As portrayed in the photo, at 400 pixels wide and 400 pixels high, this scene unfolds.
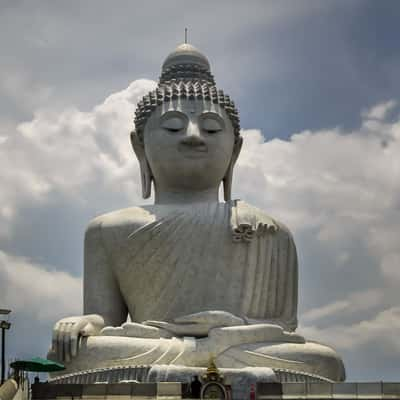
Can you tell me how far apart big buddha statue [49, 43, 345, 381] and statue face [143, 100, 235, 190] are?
2 centimetres

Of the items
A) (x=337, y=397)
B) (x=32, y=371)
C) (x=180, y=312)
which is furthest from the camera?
(x=180, y=312)

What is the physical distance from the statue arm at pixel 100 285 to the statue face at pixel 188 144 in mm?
1698

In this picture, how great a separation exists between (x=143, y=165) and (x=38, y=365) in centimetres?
542

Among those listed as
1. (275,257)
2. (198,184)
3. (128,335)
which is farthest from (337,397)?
(198,184)

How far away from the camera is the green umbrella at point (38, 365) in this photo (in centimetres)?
1527

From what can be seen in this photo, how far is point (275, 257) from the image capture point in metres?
18.0

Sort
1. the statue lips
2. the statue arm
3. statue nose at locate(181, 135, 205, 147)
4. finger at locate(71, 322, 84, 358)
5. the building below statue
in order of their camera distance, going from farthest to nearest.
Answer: the statue lips
statue nose at locate(181, 135, 205, 147)
the statue arm
finger at locate(71, 322, 84, 358)
the building below statue

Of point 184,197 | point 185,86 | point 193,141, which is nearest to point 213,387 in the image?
point 184,197

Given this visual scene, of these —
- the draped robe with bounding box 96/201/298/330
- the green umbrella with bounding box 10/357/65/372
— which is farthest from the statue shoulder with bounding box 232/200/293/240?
the green umbrella with bounding box 10/357/65/372

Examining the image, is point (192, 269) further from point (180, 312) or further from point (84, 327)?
point (84, 327)

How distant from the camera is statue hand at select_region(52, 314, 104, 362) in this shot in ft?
53.4

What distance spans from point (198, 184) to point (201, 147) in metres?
0.77

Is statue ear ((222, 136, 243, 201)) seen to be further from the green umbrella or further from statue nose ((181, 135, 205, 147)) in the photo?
the green umbrella

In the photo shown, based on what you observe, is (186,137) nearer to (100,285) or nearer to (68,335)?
(100,285)
